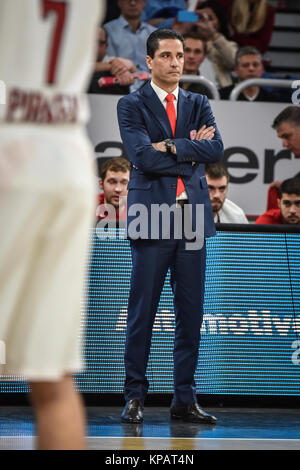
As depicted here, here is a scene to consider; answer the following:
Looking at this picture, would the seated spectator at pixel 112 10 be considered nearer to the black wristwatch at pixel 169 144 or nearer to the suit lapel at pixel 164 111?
the suit lapel at pixel 164 111

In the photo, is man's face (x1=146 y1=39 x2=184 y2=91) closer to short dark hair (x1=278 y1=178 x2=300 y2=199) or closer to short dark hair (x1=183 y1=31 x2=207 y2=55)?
short dark hair (x1=278 y1=178 x2=300 y2=199)

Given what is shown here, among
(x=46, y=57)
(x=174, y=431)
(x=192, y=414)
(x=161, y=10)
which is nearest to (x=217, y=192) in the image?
(x=192, y=414)

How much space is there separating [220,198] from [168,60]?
6.08 ft

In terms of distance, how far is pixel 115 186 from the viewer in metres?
6.58

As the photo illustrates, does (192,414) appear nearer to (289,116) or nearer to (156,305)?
(156,305)

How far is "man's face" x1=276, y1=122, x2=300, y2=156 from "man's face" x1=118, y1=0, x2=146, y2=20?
261 cm

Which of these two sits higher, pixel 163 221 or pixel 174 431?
pixel 163 221

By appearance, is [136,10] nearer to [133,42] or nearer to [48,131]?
[133,42]

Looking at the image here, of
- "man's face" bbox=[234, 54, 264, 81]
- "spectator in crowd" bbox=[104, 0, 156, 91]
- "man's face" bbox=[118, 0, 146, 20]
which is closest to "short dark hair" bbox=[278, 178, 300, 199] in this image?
"man's face" bbox=[234, 54, 264, 81]

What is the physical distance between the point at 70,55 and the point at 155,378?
367 cm

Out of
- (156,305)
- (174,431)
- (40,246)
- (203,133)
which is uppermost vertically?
(203,133)

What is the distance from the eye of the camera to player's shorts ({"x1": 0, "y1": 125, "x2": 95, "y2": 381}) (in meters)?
2.06
